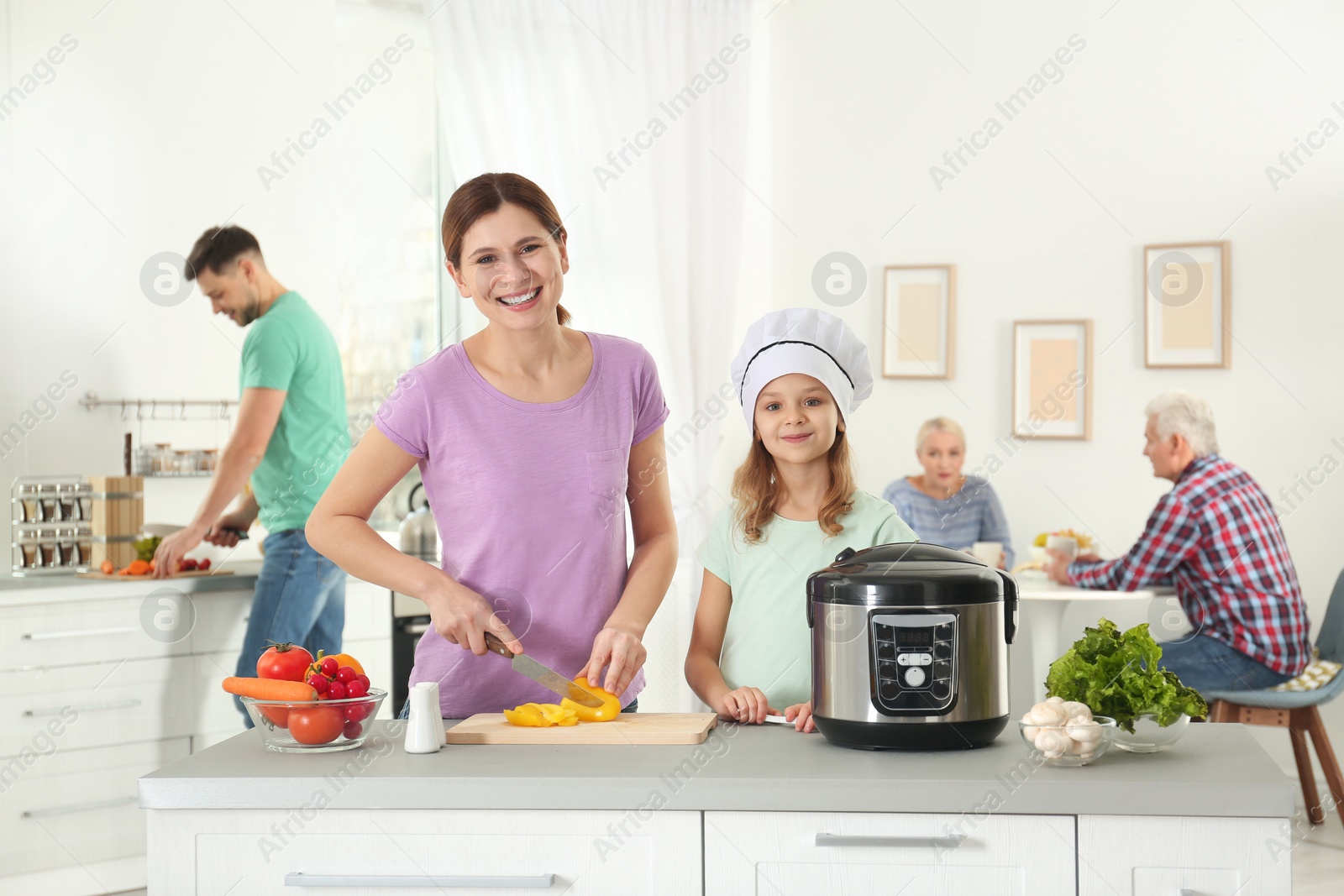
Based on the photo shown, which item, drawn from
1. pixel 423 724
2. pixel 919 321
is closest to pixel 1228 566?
pixel 919 321

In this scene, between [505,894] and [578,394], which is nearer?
[505,894]

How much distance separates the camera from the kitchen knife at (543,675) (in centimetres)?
138

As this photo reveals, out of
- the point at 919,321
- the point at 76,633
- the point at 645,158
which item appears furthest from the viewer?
the point at 919,321

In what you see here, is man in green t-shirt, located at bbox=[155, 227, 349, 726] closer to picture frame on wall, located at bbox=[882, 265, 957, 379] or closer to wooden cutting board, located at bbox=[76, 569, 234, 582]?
wooden cutting board, located at bbox=[76, 569, 234, 582]

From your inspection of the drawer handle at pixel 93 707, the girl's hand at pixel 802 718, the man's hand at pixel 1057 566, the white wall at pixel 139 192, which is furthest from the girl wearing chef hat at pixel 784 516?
the white wall at pixel 139 192

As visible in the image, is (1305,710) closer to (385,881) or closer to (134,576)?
(385,881)

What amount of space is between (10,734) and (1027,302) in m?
3.54

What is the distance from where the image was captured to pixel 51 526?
330 centimetres

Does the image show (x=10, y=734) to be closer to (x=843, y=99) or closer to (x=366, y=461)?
(x=366, y=461)

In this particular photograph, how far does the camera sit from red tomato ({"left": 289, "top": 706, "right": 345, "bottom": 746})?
1.32 meters

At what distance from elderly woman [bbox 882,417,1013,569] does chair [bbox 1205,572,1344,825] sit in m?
0.94

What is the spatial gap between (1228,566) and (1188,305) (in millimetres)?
1142

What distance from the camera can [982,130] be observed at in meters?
4.45

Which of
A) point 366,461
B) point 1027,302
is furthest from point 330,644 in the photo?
point 1027,302
